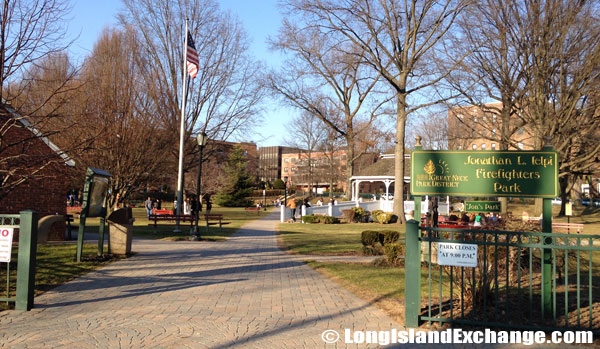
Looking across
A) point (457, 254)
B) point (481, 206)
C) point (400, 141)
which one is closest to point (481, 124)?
point (400, 141)

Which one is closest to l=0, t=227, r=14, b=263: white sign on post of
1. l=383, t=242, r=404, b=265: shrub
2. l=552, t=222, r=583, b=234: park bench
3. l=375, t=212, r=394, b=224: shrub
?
l=383, t=242, r=404, b=265: shrub

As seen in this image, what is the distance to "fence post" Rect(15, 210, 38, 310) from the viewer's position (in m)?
6.66

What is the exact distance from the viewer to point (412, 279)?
6000mm

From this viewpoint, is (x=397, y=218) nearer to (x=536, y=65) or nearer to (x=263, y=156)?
(x=536, y=65)

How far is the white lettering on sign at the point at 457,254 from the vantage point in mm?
5871

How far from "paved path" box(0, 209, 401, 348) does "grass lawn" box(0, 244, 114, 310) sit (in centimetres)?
31

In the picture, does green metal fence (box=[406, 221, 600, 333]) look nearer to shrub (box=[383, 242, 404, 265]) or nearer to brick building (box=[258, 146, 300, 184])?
shrub (box=[383, 242, 404, 265])

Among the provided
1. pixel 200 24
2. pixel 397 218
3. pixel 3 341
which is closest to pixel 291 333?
pixel 3 341

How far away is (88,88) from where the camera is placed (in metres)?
20.2

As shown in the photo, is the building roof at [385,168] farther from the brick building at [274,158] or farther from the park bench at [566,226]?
the brick building at [274,158]

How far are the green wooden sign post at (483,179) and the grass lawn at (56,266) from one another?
550 cm

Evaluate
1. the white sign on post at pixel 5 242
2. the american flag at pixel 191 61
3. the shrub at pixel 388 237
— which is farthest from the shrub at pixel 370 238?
the american flag at pixel 191 61

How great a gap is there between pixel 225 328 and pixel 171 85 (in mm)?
26381

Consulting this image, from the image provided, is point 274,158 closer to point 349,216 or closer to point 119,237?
point 349,216
